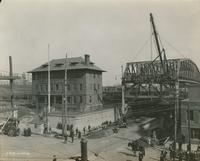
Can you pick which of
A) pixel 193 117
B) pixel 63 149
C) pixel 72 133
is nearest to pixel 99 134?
pixel 72 133

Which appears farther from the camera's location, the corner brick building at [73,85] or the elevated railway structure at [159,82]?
the corner brick building at [73,85]

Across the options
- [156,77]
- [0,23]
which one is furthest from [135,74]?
[0,23]

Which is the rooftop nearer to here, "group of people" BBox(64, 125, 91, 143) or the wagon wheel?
"group of people" BBox(64, 125, 91, 143)

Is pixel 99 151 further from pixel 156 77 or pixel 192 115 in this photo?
pixel 156 77

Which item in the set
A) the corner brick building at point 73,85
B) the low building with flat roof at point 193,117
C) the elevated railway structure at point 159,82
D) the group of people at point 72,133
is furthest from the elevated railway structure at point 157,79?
the group of people at point 72,133

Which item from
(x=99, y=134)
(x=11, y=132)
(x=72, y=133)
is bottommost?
(x=99, y=134)

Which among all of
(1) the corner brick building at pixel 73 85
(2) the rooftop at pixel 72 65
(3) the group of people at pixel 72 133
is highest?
(2) the rooftop at pixel 72 65

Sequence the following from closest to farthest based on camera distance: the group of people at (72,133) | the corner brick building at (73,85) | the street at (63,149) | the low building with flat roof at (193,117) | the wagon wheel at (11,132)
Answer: the street at (63,149), the group of people at (72,133), the wagon wheel at (11,132), the low building with flat roof at (193,117), the corner brick building at (73,85)

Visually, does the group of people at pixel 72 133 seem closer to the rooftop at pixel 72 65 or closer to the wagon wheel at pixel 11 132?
the wagon wheel at pixel 11 132

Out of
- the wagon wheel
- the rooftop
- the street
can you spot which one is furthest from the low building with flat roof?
the rooftop

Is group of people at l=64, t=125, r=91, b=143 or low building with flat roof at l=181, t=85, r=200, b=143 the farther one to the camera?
low building with flat roof at l=181, t=85, r=200, b=143

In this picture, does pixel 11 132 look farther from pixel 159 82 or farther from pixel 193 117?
pixel 159 82
